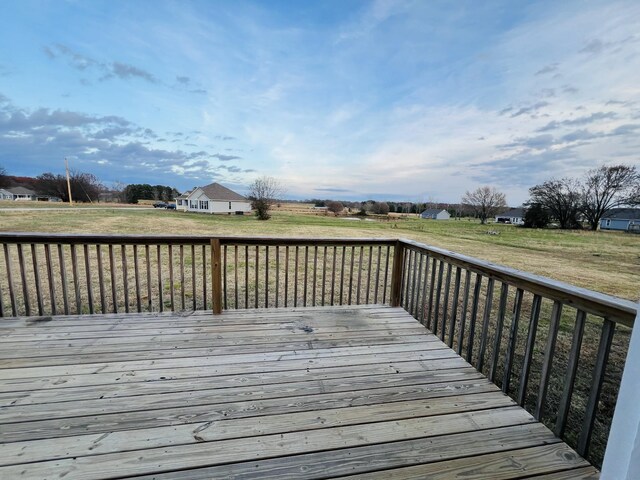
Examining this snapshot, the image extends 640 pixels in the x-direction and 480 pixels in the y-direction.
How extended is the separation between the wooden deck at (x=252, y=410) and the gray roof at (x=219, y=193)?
111ft

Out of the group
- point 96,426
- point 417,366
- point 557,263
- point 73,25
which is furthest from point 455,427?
point 557,263

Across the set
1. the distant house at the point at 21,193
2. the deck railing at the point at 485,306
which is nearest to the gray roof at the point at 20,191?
the distant house at the point at 21,193

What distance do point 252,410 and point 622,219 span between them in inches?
1551

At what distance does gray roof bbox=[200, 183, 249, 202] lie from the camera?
112 ft

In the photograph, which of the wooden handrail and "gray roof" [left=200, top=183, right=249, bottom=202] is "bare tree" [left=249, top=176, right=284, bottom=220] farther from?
the wooden handrail

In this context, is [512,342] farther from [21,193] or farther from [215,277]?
[21,193]

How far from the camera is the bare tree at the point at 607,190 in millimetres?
12430

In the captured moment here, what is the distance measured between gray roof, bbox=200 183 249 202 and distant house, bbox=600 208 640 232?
117 feet

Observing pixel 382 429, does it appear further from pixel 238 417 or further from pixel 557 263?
pixel 557 263

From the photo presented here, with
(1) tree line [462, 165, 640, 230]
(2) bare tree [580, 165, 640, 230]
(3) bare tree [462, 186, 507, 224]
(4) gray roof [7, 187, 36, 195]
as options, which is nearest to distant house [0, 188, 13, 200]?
(4) gray roof [7, 187, 36, 195]

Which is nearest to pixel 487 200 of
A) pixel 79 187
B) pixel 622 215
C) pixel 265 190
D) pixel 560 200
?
pixel 560 200

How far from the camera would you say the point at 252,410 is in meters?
1.60

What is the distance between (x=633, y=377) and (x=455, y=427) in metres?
0.92

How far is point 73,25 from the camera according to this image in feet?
14.5
